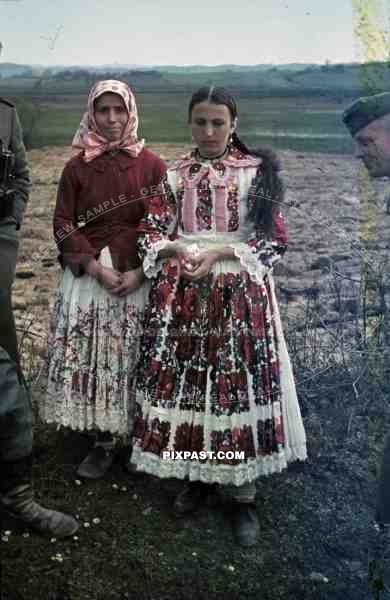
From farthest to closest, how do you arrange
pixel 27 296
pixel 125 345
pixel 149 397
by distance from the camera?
pixel 27 296 → pixel 125 345 → pixel 149 397

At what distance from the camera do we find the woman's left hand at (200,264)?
2.67 m

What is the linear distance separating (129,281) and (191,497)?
0.92 m

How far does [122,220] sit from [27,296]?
645mm

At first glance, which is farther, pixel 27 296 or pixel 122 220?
pixel 27 296

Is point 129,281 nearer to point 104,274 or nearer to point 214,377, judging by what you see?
point 104,274

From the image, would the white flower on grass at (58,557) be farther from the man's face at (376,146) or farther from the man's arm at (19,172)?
the man's face at (376,146)

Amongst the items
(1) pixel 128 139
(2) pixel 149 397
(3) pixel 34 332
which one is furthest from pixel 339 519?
(1) pixel 128 139

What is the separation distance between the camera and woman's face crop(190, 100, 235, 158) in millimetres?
2645

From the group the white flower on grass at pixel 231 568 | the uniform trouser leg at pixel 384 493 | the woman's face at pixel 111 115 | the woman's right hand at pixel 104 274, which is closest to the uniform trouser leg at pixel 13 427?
the woman's right hand at pixel 104 274

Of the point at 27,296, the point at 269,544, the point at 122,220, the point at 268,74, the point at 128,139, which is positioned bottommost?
the point at 269,544

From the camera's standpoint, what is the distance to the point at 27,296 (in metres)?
3.26

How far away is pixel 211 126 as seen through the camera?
8.73ft

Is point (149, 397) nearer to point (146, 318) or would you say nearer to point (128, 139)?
point (146, 318)

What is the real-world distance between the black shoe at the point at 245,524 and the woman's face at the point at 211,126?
141cm
